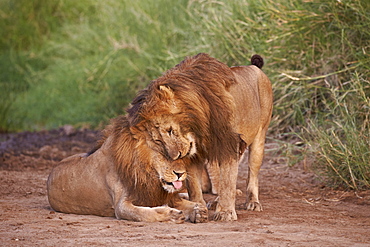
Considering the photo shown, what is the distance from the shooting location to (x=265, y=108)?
211 inches

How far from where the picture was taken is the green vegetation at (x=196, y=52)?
6695 mm

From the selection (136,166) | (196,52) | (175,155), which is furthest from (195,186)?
(196,52)

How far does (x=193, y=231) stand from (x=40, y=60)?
462 inches

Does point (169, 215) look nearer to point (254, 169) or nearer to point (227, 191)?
point (227, 191)

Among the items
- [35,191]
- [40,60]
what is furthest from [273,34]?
[40,60]

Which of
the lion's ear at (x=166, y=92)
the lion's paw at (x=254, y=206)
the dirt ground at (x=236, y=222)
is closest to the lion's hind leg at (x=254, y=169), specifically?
the lion's paw at (x=254, y=206)

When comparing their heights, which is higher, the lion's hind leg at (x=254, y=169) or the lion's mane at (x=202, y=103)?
the lion's mane at (x=202, y=103)

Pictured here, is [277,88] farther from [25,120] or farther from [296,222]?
[25,120]

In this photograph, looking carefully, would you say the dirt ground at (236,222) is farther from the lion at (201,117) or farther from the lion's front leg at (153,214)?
the lion at (201,117)

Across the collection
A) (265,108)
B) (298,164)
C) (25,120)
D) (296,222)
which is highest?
(265,108)

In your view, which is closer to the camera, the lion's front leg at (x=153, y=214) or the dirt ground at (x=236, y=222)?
the dirt ground at (x=236, y=222)

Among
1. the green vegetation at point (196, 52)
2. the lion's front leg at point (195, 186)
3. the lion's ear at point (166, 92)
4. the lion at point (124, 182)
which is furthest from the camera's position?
the green vegetation at point (196, 52)

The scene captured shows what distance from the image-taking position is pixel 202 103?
4.22 meters

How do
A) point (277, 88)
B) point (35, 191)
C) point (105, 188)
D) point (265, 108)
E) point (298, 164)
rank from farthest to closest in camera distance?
point (277, 88)
point (298, 164)
point (35, 191)
point (265, 108)
point (105, 188)
